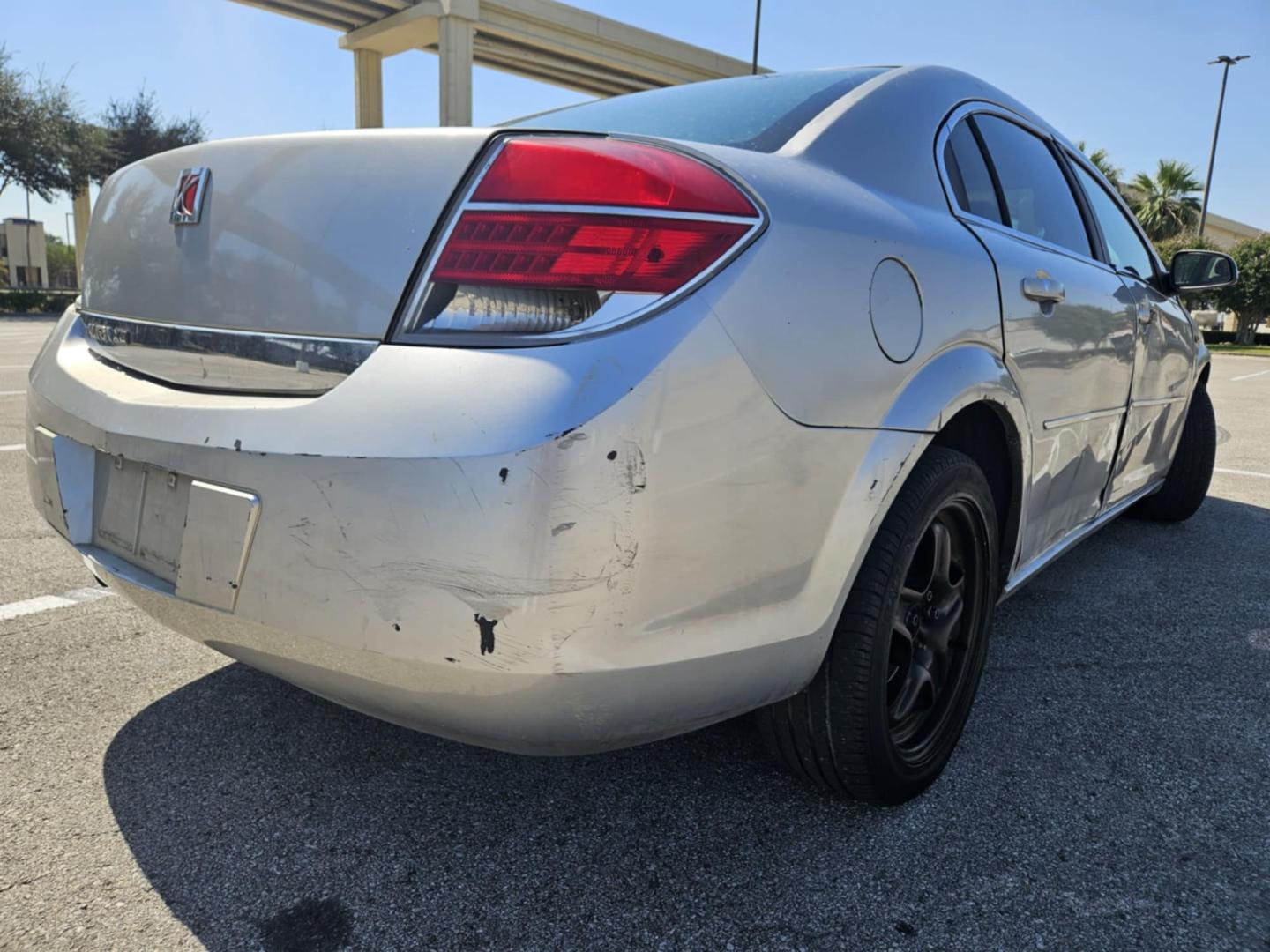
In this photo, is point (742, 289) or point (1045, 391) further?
point (1045, 391)

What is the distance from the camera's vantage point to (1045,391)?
2256 mm

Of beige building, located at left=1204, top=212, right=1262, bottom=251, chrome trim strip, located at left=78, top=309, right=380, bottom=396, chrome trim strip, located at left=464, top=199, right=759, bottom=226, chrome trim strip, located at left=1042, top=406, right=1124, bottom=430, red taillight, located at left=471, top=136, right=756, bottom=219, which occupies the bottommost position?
chrome trim strip, located at left=1042, top=406, right=1124, bottom=430

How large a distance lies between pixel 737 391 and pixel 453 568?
0.46 meters

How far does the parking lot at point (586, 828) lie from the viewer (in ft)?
5.01

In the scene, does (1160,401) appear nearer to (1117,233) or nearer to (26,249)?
(1117,233)

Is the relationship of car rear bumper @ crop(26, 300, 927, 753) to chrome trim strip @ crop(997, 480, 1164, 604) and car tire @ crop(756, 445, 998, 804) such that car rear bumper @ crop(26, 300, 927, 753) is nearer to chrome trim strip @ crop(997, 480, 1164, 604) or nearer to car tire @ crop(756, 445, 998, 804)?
car tire @ crop(756, 445, 998, 804)

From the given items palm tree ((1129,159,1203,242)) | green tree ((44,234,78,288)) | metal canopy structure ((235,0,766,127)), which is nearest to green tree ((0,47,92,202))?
metal canopy structure ((235,0,766,127))

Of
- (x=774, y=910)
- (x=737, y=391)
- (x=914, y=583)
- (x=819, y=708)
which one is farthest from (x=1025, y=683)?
(x=737, y=391)

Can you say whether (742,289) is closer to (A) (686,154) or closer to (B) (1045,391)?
(A) (686,154)

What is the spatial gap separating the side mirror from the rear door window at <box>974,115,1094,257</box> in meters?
1.08

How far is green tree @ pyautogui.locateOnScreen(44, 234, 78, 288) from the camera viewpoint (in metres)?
64.8

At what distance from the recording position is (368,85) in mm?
30859

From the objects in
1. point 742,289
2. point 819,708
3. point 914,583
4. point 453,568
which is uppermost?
point 742,289

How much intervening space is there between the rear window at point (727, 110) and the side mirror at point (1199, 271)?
224 cm
